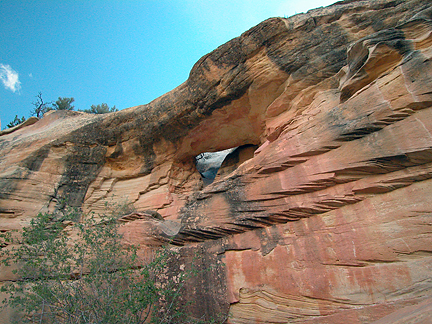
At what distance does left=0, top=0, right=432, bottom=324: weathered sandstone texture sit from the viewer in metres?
4.77

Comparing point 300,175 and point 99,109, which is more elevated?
point 99,109

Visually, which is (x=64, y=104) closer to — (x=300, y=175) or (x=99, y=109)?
(x=99, y=109)

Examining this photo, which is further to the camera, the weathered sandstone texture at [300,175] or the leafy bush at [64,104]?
the leafy bush at [64,104]

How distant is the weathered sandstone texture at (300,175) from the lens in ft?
15.6

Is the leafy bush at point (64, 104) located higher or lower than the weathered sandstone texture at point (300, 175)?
higher

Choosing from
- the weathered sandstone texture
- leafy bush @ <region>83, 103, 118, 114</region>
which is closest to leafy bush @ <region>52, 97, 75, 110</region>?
leafy bush @ <region>83, 103, 118, 114</region>

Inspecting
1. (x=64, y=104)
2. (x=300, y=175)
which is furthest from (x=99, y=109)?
(x=300, y=175)

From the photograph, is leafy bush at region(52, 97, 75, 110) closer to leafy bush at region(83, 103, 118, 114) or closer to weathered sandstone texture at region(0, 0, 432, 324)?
leafy bush at region(83, 103, 118, 114)

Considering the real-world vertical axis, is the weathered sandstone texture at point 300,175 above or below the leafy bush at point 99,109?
below

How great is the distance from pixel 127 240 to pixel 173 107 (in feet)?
17.9

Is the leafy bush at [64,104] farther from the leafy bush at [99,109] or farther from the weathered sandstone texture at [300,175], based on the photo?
the weathered sandstone texture at [300,175]

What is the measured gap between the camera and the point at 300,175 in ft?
20.4

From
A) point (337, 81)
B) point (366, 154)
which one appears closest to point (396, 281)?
point (366, 154)

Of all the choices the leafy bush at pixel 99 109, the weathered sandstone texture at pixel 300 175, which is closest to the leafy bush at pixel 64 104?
the leafy bush at pixel 99 109
